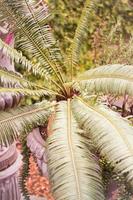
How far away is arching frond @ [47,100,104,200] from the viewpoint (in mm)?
1838

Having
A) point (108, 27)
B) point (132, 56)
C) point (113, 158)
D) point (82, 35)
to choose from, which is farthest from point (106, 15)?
point (113, 158)

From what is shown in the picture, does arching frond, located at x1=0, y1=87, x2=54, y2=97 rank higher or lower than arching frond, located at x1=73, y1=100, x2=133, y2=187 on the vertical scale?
higher

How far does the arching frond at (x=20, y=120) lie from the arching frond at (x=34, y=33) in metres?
0.34

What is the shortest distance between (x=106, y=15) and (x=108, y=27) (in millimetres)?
162

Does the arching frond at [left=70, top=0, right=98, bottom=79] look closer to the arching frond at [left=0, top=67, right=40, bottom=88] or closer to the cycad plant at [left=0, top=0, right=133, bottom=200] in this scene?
the cycad plant at [left=0, top=0, right=133, bottom=200]

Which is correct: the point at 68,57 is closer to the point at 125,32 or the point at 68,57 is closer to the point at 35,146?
the point at 35,146

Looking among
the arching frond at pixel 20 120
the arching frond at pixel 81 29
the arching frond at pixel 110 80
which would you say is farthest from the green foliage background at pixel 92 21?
the arching frond at pixel 20 120

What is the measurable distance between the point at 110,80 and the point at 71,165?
1.73 feet

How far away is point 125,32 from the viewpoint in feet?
18.8

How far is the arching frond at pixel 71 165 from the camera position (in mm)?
1838

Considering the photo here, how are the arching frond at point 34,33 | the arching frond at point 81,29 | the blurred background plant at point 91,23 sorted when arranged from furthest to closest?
the blurred background plant at point 91,23
the arching frond at point 81,29
the arching frond at point 34,33

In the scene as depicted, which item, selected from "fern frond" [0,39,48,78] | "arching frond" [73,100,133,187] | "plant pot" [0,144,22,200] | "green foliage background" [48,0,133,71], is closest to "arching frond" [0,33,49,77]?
"fern frond" [0,39,48,78]

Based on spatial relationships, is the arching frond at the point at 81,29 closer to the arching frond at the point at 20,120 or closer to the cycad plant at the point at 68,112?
the cycad plant at the point at 68,112

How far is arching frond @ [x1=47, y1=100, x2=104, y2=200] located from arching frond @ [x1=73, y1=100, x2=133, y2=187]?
0.06 m
